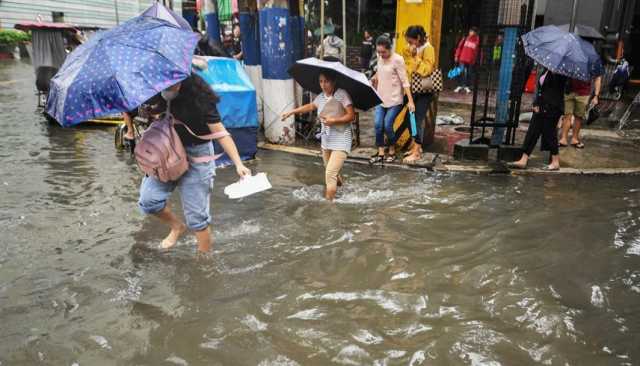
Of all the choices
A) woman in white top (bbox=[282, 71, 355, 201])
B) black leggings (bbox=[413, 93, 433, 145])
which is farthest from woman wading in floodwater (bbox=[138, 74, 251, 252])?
black leggings (bbox=[413, 93, 433, 145])

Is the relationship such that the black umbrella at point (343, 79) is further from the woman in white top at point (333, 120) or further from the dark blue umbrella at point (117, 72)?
the dark blue umbrella at point (117, 72)

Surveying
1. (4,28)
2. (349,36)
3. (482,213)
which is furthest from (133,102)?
(4,28)

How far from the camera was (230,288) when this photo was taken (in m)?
3.95

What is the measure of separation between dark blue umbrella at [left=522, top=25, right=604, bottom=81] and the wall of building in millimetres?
22338

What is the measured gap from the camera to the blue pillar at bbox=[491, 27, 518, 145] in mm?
7176

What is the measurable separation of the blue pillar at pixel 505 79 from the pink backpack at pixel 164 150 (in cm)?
506

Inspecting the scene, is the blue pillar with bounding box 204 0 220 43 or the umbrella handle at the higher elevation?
the blue pillar with bounding box 204 0 220 43

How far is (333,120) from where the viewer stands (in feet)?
→ 18.4

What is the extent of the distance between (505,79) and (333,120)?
3.32 metres

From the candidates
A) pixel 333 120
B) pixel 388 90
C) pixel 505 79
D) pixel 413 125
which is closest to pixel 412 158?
pixel 413 125

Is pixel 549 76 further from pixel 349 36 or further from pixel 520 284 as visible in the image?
pixel 349 36

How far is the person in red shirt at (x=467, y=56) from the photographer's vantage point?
45.5 feet

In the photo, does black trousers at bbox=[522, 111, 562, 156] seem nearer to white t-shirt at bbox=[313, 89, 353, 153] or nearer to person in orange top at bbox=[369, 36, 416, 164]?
person in orange top at bbox=[369, 36, 416, 164]

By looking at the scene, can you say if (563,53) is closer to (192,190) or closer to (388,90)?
(388,90)
